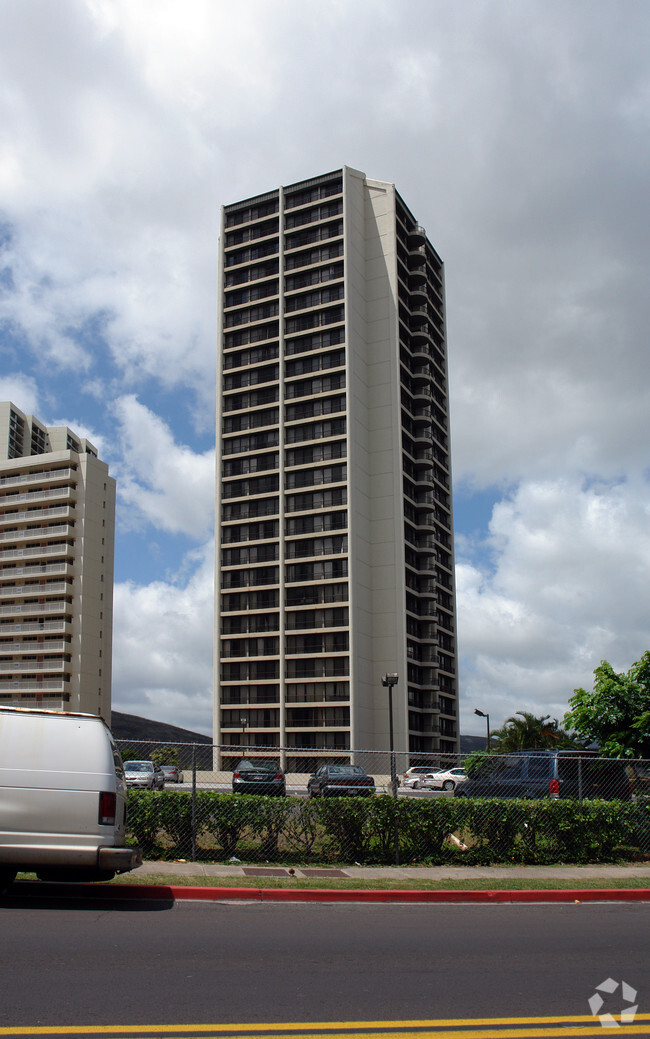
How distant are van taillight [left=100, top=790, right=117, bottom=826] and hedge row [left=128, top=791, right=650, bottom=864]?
305 cm

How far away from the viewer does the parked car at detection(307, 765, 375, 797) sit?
568 inches

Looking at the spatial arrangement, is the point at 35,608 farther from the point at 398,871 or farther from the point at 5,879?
the point at 5,879

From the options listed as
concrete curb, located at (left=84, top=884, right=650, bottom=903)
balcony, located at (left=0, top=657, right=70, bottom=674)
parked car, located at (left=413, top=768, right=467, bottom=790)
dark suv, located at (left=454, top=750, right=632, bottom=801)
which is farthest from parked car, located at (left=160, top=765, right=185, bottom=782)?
balcony, located at (left=0, top=657, right=70, bottom=674)

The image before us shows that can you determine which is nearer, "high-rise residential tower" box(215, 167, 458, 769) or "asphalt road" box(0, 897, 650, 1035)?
"asphalt road" box(0, 897, 650, 1035)

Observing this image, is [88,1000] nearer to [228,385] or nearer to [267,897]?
[267,897]

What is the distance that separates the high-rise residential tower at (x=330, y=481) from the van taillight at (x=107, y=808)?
56.5 m

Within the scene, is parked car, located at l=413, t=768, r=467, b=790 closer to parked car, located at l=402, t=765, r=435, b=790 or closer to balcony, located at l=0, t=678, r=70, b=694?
parked car, located at l=402, t=765, r=435, b=790

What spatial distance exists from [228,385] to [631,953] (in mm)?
73384

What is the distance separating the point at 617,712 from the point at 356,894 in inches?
400

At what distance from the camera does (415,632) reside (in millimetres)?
72125

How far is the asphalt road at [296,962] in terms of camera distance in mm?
5695

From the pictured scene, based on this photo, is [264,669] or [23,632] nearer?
[264,669]

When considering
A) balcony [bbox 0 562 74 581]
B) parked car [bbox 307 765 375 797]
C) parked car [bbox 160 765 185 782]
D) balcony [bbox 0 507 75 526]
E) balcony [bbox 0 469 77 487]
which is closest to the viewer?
parked car [bbox 307 765 375 797]

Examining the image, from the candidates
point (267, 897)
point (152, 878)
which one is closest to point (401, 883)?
point (267, 897)
